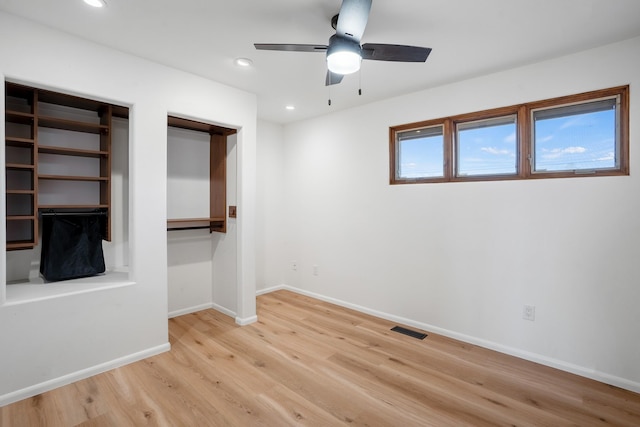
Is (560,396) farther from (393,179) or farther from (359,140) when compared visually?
(359,140)

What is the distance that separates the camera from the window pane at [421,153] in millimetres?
3447

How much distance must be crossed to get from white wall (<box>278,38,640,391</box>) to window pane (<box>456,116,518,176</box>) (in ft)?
0.54

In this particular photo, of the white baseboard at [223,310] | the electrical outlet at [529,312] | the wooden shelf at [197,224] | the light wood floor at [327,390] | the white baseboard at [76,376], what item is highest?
the wooden shelf at [197,224]

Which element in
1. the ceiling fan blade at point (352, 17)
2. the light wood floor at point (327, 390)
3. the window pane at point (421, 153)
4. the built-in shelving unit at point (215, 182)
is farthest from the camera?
the built-in shelving unit at point (215, 182)

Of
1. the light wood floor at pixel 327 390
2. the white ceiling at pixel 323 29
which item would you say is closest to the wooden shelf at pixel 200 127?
the white ceiling at pixel 323 29

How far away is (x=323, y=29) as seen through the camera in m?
2.27

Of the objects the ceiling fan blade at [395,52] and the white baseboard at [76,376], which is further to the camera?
the white baseboard at [76,376]

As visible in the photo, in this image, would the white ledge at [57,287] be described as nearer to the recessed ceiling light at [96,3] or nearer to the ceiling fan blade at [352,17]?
the recessed ceiling light at [96,3]

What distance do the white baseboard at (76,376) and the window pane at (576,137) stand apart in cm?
374

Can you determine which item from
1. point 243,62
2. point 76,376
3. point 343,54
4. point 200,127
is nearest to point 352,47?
point 343,54

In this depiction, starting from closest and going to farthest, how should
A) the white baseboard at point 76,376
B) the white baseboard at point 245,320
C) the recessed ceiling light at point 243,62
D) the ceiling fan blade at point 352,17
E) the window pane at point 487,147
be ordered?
the ceiling fan blade at point 352,17 → the white baseboard at point 76,376 → the recessed ceiling light at point 243,62 → the window pane at point 487,147 → the white baseboard at point 245,320

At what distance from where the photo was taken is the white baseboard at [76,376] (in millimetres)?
2172

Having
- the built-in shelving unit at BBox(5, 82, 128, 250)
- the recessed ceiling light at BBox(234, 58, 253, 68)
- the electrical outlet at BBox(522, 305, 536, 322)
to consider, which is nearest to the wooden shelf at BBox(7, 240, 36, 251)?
the built-in shelving unit at BBox(5, 82, 128, 250)

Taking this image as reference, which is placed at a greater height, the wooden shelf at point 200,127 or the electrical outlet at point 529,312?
the wooden shelf at point 200,127
